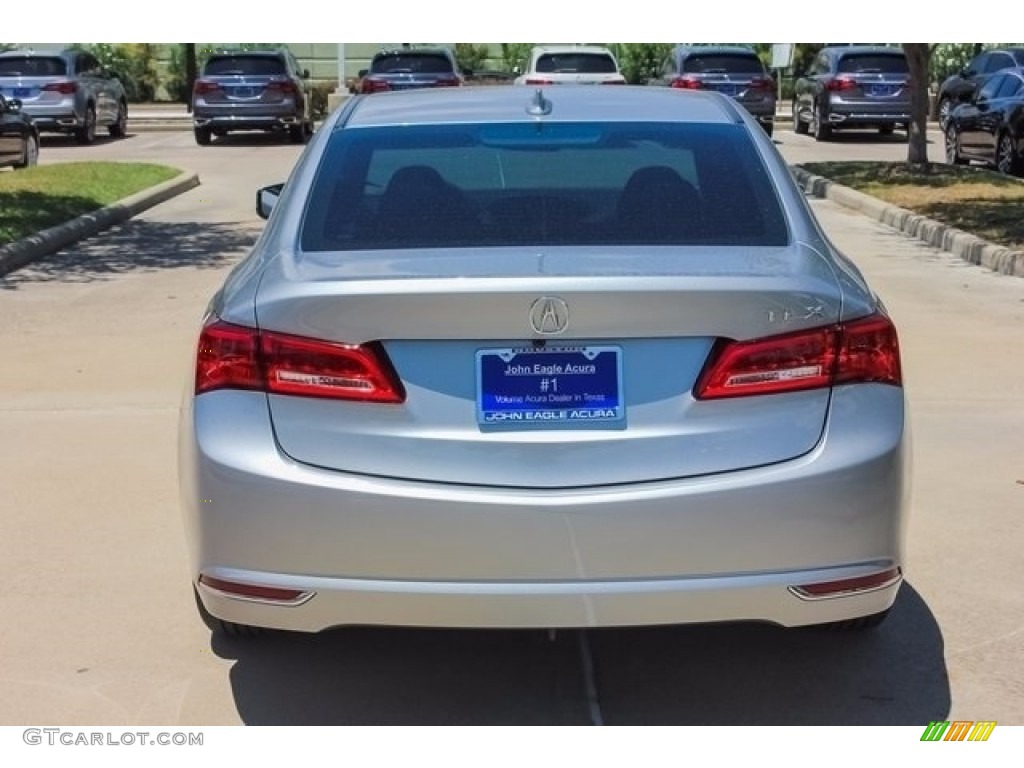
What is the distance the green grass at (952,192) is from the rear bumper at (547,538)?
959 centimetres

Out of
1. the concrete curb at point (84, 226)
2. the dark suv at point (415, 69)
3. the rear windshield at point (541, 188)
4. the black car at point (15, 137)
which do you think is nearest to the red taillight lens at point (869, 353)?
the rear windshield at point (541, 188)

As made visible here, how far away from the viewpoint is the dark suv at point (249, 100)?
28766mm

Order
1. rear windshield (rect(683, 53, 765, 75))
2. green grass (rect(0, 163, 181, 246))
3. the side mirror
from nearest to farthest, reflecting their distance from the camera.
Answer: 1. the side mirror
2. green grass (rect(0, 163, 181, 246))
3. rear windshield (rect(683, 53, 765, 75))

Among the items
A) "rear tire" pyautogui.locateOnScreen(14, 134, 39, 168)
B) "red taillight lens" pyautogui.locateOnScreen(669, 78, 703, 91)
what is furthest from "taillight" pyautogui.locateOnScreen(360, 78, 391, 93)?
"rear tire" pyautogui.locateOnScreen(14, 134, 39, 168)

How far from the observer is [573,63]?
30.2 metres

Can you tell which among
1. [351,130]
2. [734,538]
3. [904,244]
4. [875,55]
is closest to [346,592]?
[734,538]

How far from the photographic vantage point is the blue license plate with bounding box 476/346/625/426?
146 inches

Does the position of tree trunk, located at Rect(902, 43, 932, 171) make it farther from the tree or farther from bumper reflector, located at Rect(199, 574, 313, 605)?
bumper reflector, located at Rect(199, 574, 313, 605)

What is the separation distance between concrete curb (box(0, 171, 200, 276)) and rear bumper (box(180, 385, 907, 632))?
30.1ft

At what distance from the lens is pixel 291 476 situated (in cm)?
375

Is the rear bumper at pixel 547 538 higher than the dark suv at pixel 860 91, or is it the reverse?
the rear bumper at pixel 547 538

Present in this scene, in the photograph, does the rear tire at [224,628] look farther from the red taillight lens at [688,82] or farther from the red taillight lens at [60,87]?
the red taillight lens at [60,87]

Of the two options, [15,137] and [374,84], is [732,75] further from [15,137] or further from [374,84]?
[15,137]

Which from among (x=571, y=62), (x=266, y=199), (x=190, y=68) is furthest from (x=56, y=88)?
(x=266, y=199)
